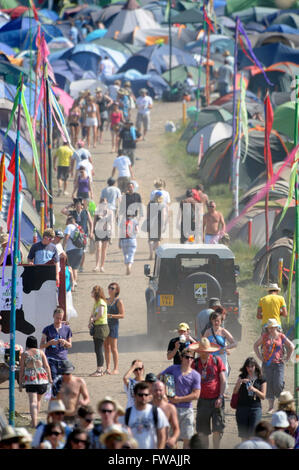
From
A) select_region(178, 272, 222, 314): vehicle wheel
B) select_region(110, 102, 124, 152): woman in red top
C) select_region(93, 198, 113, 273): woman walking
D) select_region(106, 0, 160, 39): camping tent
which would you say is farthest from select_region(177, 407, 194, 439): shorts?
select_region(106, 0, 160, 39): camping tent

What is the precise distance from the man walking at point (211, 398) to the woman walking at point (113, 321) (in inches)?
150

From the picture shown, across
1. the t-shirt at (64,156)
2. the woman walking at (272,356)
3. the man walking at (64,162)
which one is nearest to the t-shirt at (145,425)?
the woman walking at (272,356)

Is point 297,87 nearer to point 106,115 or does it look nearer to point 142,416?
point 142,416

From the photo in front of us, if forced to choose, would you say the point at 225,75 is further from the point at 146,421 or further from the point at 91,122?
the point at 146,421

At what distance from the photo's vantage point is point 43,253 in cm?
1844

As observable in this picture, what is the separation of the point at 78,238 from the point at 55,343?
613 cm

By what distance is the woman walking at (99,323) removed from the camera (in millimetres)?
16844

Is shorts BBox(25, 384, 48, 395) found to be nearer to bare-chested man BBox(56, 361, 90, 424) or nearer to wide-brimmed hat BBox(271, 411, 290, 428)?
bare-chested man BBox(56, 361, 90, 424)

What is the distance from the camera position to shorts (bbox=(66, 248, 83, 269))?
21828 mm

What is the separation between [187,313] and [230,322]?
0.77 meters

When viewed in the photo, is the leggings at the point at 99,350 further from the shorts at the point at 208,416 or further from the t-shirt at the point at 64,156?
the t-shirt at the point at 64,156

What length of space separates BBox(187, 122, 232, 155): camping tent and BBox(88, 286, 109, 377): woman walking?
18.3 metres

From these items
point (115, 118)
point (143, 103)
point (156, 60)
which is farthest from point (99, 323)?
point (156, 60)

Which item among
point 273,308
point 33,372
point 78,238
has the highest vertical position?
point 78,238
